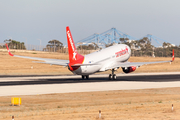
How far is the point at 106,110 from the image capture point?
2364 centimetres

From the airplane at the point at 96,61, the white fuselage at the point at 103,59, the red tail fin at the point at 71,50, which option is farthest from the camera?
the white fuselage at the point at 103,59

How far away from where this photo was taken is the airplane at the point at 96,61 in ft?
159

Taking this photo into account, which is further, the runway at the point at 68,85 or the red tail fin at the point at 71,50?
the red tail fin at the point at 71,50

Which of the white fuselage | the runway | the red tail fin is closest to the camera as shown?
the runway

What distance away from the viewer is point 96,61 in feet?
175

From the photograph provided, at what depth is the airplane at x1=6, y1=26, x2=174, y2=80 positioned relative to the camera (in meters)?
48.3

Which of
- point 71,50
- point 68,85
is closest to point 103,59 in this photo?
point 71,50

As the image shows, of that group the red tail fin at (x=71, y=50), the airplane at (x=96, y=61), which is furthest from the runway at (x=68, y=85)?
the red tail fin at (x=71, y=50)

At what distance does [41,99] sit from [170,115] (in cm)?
1332

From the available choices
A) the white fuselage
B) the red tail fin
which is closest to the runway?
the white fuselage

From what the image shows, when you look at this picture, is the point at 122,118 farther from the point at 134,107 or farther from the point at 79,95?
the point at 79,95

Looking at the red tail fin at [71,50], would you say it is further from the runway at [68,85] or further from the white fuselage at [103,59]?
the runway at [68,85]

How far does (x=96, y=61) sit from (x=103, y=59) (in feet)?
8.22

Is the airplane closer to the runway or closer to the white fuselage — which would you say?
the white fuselage
